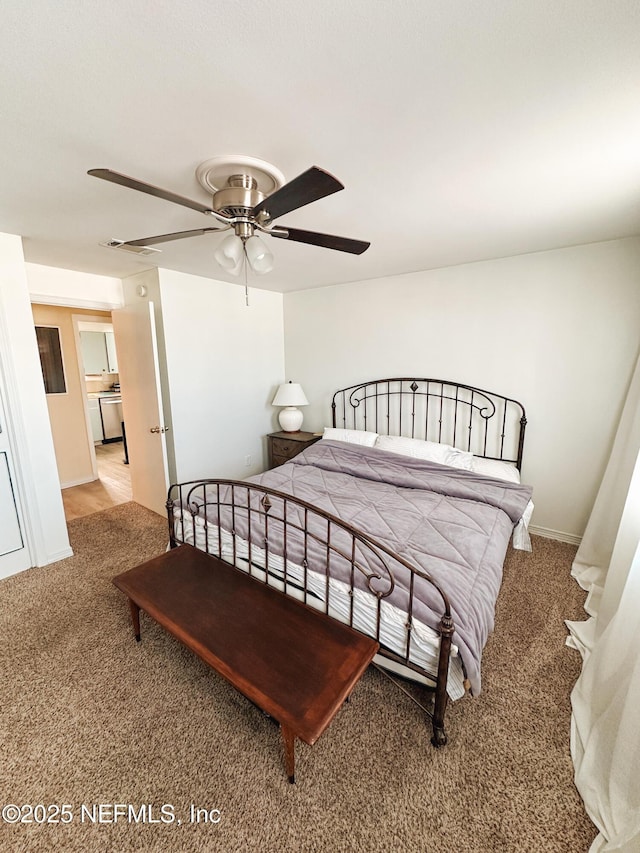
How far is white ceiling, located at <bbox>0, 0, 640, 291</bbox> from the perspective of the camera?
91 centimetres

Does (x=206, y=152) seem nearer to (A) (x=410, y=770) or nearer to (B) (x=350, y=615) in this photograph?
(B) (x=350, y=615)

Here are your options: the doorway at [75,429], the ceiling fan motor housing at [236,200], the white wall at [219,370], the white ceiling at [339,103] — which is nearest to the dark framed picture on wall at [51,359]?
the doorway at [75,429]

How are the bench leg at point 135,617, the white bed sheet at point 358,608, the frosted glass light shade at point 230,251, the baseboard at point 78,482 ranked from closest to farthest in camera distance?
the white bed sheet at point 358,608 → the frosted glass light shade at point 230,251 → the bench leg at point 135,617 → the baseboard at point 78,482

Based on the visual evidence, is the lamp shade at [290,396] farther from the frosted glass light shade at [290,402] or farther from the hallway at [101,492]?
the hallway at [101,492]

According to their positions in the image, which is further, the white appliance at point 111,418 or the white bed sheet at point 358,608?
the white appliance at point 111,418

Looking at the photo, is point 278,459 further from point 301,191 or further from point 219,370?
point 301,191

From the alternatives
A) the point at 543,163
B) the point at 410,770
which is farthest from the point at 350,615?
the point at 543,163

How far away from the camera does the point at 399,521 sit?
219 cm

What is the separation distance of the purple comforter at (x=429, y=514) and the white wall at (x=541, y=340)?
0.74m

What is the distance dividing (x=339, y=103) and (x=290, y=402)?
3001 millimetres

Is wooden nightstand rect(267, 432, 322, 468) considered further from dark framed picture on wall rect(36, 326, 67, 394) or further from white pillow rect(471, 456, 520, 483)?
dark framed picture on wall rect(36, 326, 67, 394)

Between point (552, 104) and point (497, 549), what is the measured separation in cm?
199

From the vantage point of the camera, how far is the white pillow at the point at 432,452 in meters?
3.04

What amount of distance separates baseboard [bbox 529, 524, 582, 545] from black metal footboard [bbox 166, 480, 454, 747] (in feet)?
6.96
